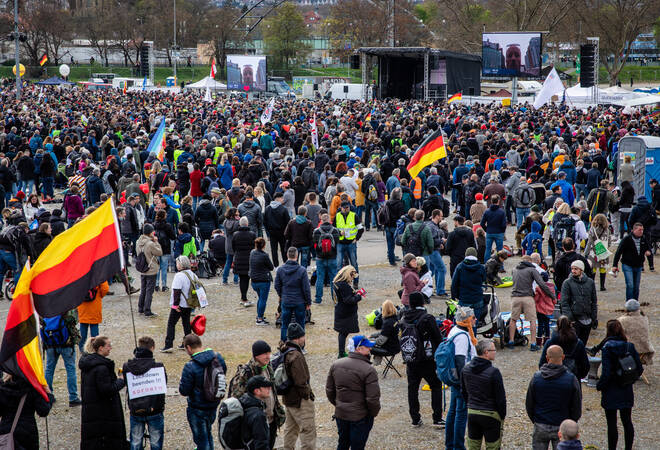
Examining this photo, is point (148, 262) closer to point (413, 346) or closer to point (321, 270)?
point (321, 270)

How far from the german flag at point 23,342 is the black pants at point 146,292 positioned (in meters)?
5.23

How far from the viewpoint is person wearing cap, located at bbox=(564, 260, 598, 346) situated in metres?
10.4

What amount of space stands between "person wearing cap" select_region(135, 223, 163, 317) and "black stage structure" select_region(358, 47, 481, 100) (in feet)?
132

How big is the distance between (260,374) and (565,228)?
26.0ft

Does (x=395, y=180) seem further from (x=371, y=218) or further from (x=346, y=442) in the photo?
(x=346, y=442)

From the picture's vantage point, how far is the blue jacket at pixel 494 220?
15.1 metres

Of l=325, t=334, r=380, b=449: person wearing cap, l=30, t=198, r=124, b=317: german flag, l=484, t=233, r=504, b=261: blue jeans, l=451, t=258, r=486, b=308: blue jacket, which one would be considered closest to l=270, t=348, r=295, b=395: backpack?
l=325, t=334, r=380, b=449: person wearing cap

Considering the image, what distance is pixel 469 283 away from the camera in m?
10.9

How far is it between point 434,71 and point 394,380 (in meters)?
45.8

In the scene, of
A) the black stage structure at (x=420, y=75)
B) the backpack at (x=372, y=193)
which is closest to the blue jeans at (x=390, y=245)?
the backpack at (x=372, y=193)

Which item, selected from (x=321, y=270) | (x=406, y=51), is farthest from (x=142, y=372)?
(x=406, y=51)

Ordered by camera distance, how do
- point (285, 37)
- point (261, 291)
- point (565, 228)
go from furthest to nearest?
point (285, 37), point (565, 228), point (261, 291)

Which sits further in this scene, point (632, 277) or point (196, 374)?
point (632, 277)

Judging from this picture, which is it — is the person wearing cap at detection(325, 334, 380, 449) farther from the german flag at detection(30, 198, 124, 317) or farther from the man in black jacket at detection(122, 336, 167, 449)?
the german flag at detection(30, 198, 124, 317)
